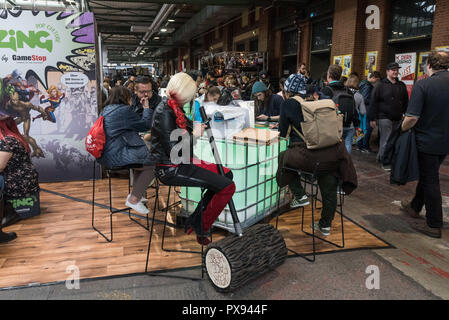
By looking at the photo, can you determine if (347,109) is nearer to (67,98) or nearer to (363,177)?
(363,177)

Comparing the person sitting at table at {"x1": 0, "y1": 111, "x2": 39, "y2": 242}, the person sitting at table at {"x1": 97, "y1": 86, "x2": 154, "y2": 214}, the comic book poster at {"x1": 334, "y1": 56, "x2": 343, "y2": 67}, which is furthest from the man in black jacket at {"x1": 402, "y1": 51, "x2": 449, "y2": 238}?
the comic book poster at {"x1": 334, "y1": 56, "x2": 343, "y2": 67}

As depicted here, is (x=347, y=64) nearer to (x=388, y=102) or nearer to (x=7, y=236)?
(x=388, y=102)

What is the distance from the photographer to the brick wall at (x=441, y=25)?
6.52 m

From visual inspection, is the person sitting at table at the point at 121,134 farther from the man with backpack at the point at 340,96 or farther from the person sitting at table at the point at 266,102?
the man with backpack at the point at 340,96

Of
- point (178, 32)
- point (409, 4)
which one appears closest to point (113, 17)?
point (178, 32)

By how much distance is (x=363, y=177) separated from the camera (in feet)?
17.0

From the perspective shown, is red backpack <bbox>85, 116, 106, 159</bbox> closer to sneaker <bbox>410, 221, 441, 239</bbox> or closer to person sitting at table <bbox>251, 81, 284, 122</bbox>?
person sitting at table <bbox>251, 81, 284, 122</bbox>

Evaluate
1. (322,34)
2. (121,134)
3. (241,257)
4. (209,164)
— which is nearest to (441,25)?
(322,34)

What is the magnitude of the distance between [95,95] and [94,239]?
230 centimetres

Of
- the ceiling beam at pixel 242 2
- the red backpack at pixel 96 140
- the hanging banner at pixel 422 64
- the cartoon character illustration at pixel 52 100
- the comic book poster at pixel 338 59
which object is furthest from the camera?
the ceiling beam at pixel 242 2

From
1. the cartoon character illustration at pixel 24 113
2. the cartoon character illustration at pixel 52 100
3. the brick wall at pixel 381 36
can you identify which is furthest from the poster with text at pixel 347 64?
the cartoon character illustration at pixel 24 113

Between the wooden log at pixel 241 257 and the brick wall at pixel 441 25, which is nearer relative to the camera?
the wooden log at pixel 241 257

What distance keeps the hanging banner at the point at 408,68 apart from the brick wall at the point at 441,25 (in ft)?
2.49
